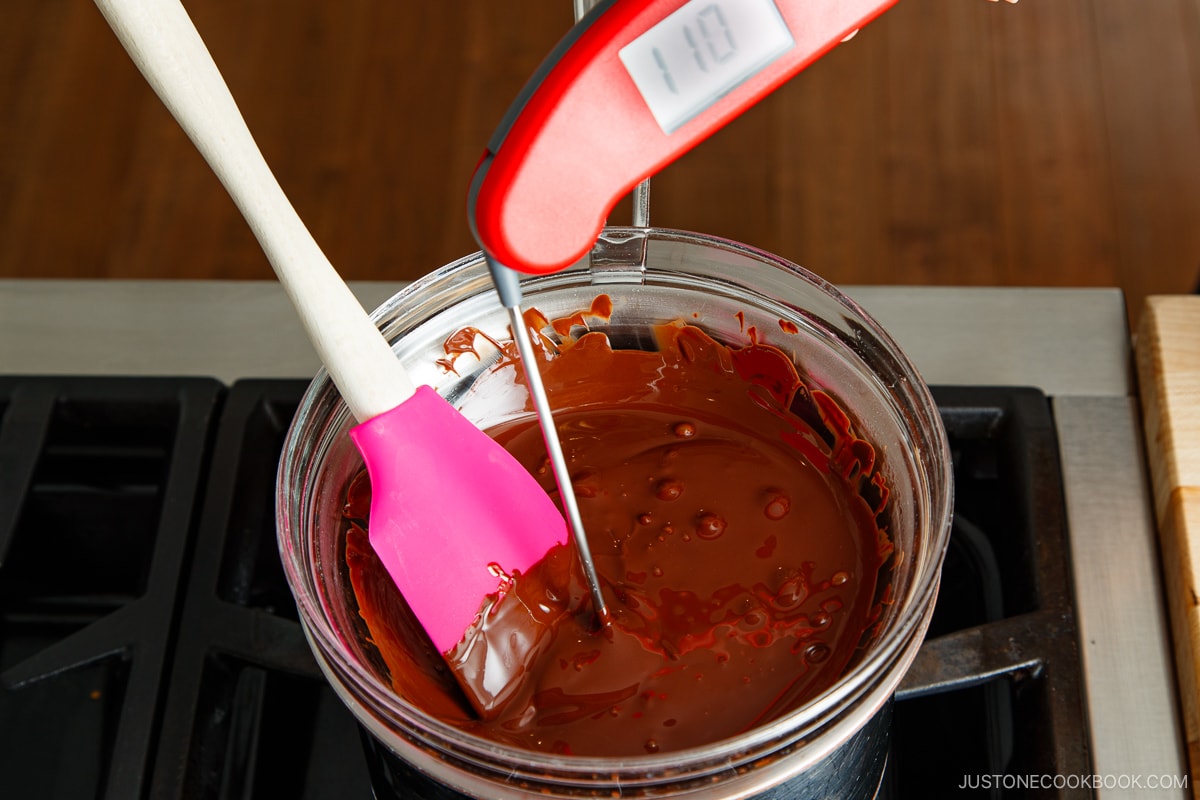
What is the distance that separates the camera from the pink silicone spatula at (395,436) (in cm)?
50

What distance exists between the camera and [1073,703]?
24.9 inches

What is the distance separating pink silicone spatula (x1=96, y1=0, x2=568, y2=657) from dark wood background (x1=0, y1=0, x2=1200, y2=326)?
0.83 meters

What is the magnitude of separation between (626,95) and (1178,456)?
1.45 ft

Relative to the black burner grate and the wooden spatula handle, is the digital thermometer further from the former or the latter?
the black burner grate

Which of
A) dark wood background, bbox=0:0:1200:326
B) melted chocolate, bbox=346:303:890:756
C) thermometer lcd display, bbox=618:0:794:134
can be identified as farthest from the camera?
dark wood background, bbox=0:0:1200:326

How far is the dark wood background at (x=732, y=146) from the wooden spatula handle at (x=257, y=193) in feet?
2.81

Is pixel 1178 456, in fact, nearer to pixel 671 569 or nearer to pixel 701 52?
pixel 671 569

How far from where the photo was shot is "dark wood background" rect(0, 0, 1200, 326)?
4.60ft

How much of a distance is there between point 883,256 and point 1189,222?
36cm

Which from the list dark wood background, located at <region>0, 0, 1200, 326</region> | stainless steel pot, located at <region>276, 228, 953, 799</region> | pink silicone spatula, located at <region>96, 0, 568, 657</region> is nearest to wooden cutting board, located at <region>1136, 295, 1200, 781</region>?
stainless steel pot, located at <region>276, 228, 953, 799</region>

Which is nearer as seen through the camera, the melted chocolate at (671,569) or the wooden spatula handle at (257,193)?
the wooden spatula handle at (257,193)

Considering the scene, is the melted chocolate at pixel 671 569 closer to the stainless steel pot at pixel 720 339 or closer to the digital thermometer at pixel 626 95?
the stainless steel pot at pixel 720 339

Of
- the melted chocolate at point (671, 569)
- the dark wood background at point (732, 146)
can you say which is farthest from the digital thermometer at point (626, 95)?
the dark wood background at point (732, 146)

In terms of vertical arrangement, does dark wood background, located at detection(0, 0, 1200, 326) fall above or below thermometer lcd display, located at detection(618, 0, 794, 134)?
above
